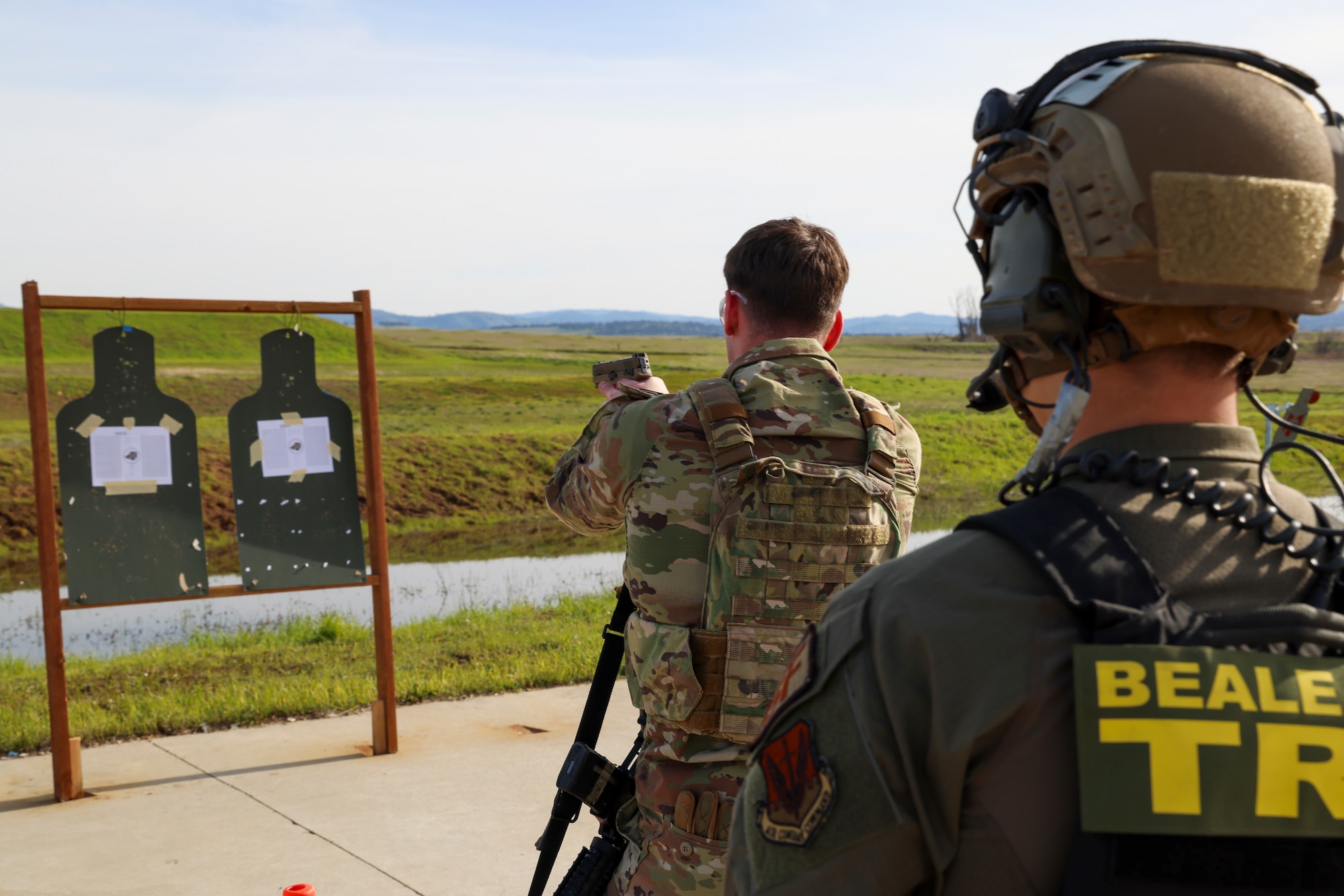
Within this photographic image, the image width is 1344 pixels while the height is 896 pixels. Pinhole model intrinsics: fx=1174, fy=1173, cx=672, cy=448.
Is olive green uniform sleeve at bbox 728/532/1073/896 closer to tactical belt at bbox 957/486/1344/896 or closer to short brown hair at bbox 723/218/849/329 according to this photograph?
tactical belt at bbox 957/486/1344/896

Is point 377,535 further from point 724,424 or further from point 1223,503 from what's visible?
point 1223,503

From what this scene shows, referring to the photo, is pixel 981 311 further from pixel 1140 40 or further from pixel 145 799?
pixel 145 799

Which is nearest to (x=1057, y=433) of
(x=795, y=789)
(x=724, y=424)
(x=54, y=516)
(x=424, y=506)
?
(x=795, y=789)

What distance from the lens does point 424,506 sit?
22141 mm

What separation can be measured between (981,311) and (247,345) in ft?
250

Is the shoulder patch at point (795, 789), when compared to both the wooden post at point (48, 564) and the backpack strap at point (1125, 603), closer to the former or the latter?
the backpack strap at point (1125, 603)

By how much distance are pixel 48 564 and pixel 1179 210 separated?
208 inches

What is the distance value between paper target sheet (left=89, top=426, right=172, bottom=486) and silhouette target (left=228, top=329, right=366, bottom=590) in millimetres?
315

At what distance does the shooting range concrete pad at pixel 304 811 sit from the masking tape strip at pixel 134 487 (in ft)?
4.37

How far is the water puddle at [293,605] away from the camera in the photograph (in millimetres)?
11148

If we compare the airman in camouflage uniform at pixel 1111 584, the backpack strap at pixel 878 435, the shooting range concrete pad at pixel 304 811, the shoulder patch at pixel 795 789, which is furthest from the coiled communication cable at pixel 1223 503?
the shooting range concrete pad at pixel 304 811

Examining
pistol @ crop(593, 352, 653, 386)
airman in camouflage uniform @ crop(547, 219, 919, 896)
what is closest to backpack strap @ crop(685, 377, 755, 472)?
airman in camouflage uniform @ crop(547, 219, 919, 896)

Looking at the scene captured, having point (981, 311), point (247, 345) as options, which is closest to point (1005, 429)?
point (981, 311)

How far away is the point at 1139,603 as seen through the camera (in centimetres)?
116
